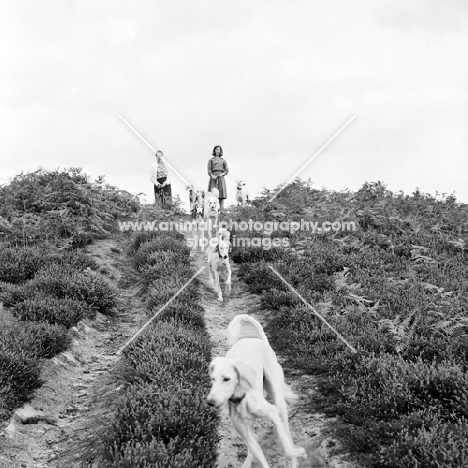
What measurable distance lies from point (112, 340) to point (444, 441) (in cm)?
689

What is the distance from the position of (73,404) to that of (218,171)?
573 inches

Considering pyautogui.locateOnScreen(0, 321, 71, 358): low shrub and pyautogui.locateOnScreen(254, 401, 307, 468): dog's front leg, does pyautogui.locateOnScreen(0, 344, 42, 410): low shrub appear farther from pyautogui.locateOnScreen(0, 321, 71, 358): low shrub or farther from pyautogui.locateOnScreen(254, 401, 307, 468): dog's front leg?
pyautogui.locateOnScreen(254, 401, 307, 468): dog's front leg

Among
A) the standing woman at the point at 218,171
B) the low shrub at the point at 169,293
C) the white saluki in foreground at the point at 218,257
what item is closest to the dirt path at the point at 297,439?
the low shrub at the point at 169,293

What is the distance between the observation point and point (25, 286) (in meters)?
10.3

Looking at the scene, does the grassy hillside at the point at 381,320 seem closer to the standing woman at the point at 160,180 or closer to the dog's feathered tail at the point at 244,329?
the dog's feathered tail at the point at 244,329

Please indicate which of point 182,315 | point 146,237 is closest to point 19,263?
point 146,237

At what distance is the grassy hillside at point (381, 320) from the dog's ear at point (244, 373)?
5.95ft

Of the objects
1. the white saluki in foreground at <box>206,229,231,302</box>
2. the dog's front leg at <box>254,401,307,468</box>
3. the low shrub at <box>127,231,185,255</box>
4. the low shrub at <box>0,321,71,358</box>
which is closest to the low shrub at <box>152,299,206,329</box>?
the low shrub at <box>0,321,71,358</box>

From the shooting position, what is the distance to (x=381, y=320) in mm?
8320

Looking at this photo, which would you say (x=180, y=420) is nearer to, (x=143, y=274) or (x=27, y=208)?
(x=143, y=274)

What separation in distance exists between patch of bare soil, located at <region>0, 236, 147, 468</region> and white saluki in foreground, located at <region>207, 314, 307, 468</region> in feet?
7.01

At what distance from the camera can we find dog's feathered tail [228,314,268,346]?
5.52 metres

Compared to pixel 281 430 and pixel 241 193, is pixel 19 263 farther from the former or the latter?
pixel 241 193

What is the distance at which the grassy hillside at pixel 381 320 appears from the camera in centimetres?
527
